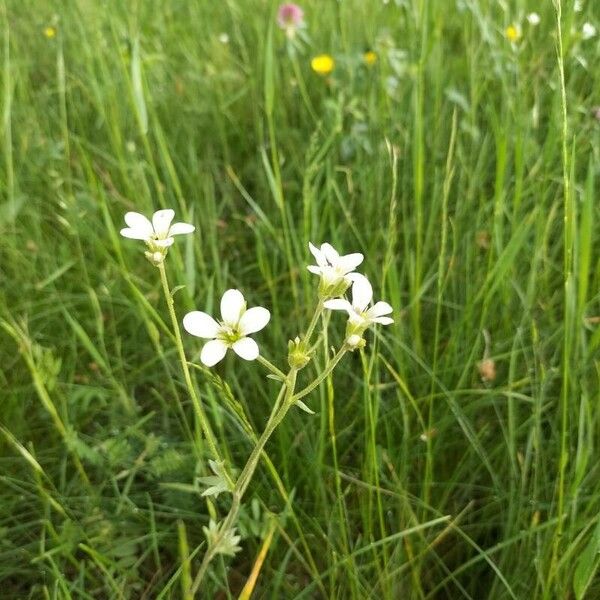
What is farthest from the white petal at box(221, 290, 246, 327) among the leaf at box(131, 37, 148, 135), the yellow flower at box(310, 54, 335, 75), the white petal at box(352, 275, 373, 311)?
the yellow flower at box(310, 54, 335, 75)

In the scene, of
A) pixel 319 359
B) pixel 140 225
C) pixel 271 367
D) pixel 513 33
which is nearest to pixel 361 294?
pixel 271 367

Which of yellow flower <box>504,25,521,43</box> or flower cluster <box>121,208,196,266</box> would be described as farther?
yellow flower <box>504,25,521,43</box>

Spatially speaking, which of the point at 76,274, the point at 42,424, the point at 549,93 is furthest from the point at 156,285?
the point at 549,93

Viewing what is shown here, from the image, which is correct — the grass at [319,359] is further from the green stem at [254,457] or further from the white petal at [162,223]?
the white petal at [162,223]

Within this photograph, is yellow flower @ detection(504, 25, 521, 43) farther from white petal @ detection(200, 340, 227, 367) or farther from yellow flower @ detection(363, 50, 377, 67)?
white petal @ detection(200, 340, 227, 367)

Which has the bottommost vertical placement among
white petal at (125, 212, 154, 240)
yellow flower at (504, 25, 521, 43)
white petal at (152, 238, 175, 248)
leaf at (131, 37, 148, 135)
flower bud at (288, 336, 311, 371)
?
flower bud at (288, 336, 311, 371)

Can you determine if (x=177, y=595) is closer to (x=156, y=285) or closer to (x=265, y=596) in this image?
(x=265, y=596)

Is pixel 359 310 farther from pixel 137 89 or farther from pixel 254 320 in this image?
pixel 137 89

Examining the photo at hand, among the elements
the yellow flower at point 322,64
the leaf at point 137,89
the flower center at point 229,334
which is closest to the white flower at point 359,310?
the flower center at point 229,334
